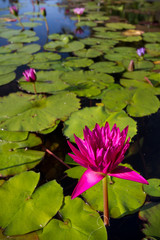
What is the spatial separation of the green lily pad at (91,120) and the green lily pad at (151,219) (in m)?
0.57

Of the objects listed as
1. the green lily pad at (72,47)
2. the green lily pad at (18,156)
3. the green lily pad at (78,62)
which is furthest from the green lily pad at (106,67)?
the green lily pad at (18,156)

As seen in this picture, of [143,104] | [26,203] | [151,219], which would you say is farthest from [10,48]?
[151,219]

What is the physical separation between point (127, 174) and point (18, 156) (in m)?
0.88

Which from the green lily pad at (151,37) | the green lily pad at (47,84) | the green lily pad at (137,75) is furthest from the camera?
the green lily pad at (151,37)

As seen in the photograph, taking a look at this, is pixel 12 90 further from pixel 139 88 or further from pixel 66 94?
pixel 139 88

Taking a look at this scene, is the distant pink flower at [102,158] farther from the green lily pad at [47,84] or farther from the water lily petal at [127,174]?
the green lily pad at [47,84]

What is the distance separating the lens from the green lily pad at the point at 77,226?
0.94m

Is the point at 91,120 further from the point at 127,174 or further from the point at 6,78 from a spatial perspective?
the point at 6,78

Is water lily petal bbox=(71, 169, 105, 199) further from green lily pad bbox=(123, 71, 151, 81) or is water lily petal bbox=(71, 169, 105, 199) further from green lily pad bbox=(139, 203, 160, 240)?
green lily pad bbox=(123, 71, 151, 81)

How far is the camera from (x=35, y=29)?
490cm

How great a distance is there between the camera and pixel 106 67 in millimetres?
2654

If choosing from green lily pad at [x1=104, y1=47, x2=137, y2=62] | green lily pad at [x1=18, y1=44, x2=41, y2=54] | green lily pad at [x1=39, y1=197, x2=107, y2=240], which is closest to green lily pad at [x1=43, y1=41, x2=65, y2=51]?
green lily pad at [x1=18, y1=44, x2=41, y2=54]

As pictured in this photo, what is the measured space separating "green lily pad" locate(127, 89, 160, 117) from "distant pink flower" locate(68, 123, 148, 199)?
38.2 inches

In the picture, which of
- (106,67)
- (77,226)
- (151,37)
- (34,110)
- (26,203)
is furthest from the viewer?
(151,37)
